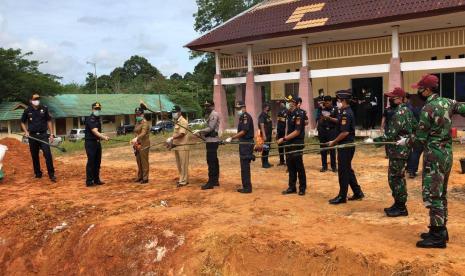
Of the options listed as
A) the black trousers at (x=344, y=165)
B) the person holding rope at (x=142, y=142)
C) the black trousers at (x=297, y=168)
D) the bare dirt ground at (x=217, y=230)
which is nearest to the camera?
the bare dirt ground at (x=217, y=230)

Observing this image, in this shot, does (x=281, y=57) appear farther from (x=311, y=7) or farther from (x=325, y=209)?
(x=325, y=209)

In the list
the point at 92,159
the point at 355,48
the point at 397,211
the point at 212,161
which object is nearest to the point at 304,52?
the point at 355,48

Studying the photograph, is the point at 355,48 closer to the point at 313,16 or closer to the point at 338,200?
the point at 313,16

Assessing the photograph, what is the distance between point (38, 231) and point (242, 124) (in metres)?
3.69

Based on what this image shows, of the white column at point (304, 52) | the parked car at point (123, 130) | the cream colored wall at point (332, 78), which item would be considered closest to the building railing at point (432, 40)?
the cream colored wall at point (332, 78)

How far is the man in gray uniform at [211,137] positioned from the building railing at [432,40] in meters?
10.1

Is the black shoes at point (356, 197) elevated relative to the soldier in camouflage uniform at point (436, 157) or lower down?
lower down

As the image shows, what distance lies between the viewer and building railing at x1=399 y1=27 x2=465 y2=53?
15.1m

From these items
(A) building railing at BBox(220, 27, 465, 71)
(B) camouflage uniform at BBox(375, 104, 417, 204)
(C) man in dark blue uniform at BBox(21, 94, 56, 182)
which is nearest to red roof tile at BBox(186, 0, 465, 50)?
(A) building railing at BBox(220, 27, 465, 71)

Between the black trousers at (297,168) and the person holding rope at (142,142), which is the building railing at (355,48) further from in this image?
the black trousers at (297,168)

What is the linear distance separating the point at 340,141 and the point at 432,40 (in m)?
10.9

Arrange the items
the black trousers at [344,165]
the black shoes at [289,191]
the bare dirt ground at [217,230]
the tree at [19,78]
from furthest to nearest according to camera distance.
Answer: the tree at [19,78] < the black shoes at [289,191] < the black trousers at [344,165] < the bare dirt ground at [217,230]

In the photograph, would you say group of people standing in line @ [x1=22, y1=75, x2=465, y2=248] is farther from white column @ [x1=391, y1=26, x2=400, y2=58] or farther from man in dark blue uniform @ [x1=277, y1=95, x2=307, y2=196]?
white column @ [x1=391, y1=26, x2=400, y2=58]

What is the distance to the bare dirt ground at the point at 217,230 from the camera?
15.3ft
